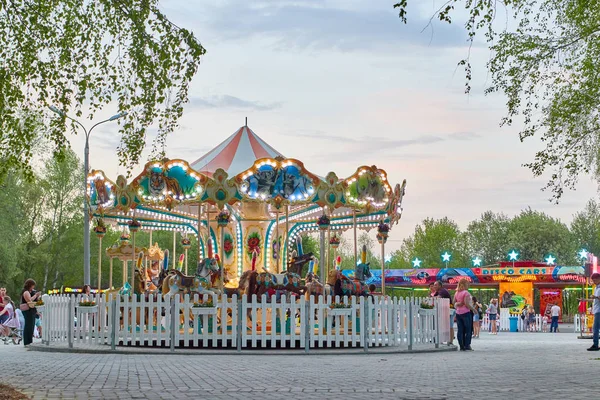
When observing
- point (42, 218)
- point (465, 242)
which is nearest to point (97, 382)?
point (42, 218)

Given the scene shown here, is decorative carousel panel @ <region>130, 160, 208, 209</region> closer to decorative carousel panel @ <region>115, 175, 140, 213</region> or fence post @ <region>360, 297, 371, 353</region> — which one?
decorative carousel panel @ <region>115, 175, 140, 213</region>

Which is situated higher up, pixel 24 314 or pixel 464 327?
pixel 24 314

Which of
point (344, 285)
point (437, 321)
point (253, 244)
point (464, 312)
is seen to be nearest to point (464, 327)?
point (464, 312)

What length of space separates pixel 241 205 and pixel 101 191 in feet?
15.8

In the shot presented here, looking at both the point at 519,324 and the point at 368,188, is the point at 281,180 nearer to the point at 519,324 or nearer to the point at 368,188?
the point at 368,188

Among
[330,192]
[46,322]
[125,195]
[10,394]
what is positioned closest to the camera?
[10,394]

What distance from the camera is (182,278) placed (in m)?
20.3

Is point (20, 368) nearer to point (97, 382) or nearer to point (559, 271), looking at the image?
point (97, 382)

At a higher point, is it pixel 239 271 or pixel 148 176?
pixel 148 176

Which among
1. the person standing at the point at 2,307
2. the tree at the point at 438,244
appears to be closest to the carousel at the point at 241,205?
the person standing at the point at 2,307

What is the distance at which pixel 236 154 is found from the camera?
24422mm

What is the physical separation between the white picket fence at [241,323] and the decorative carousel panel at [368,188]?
294cm

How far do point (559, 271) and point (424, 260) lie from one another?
3465 cm

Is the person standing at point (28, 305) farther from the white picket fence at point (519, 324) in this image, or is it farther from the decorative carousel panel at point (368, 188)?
the white picket fence at point (519, 324)
